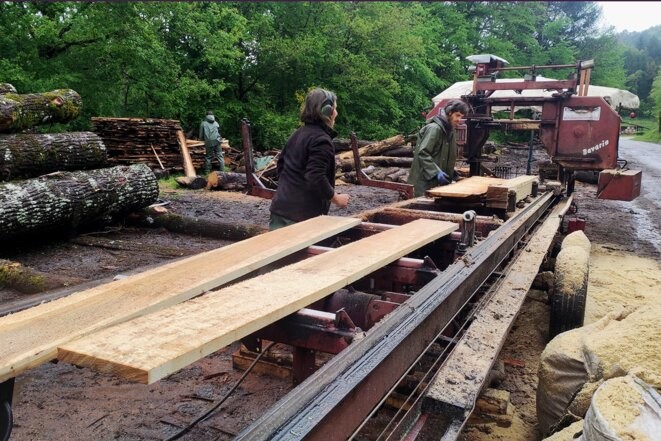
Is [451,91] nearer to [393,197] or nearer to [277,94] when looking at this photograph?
[393,197]

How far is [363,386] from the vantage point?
1.76 m

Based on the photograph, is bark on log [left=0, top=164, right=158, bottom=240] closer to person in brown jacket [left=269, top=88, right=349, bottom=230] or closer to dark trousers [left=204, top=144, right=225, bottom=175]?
person in brown jacket [left=269, top=88, right=349, bottom=230]

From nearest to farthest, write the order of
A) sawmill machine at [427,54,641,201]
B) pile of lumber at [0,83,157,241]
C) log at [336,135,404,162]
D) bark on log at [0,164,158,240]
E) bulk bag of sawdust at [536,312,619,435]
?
bulk bag of sawdust at [536,312,619,435], bark on log at [0,164,158,240], pile of lumber at [0,83,157,241], sawmill machine at [427,54,641,201], log at [336,135,404,162]

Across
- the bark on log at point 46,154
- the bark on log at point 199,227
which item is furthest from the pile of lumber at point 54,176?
the bark on log at point 199,227

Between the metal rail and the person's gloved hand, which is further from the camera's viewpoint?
the person's gloved hand

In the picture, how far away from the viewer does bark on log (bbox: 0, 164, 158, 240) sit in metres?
5.94

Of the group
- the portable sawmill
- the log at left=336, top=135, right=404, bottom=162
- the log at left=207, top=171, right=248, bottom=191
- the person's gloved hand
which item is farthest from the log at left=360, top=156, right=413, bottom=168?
the portable sawmill

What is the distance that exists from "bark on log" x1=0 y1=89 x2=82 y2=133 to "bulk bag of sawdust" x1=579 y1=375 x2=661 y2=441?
24.4 ft

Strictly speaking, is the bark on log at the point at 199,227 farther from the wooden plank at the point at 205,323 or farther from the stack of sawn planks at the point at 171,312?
the wooden plank at the point at 205,323

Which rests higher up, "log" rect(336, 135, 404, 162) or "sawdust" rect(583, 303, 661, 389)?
"log" rect(336, 135, 404, 162)

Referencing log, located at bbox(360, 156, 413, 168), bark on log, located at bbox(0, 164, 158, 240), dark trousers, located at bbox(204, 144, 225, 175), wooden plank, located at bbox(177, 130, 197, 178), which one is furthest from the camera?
log, located at bbox(360, 156, 413, 168)

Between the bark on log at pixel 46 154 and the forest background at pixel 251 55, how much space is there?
15.3ft

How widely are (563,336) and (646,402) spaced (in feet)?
3.73

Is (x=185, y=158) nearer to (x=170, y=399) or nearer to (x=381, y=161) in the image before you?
(x=381, y=161)
